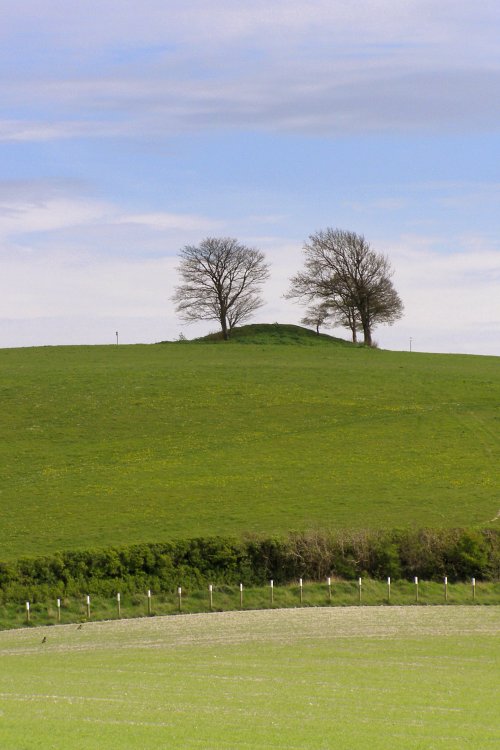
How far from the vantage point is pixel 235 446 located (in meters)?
60.5

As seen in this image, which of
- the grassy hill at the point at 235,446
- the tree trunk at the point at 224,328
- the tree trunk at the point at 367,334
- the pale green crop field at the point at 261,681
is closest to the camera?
the pale green crop field at the point at 261,681

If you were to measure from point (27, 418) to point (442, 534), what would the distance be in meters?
35.9

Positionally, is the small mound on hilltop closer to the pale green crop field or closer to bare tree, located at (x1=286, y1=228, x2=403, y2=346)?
bare tree, located at (x1=286, y1=228, x2=403, y2=346)

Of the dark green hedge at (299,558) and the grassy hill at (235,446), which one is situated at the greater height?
the grassy hill at (235,446)

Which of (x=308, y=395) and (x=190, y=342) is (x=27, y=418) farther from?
(x=190, y=342)

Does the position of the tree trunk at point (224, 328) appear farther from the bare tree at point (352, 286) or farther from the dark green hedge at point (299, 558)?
the dark green hedge at point (299, 558)

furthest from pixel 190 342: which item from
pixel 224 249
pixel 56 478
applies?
pixel 56 478

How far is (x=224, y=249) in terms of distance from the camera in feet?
391

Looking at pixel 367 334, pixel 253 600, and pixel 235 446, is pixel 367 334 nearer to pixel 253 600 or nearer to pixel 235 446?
pixel 235 446

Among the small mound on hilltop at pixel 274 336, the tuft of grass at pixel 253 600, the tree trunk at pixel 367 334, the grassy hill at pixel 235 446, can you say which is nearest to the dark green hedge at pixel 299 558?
the tuft of grass at pixel 253 600

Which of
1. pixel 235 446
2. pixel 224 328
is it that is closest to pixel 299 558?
pixel 235 446

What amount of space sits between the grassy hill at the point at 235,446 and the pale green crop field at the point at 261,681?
1094 centimetres

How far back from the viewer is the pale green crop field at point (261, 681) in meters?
15.0

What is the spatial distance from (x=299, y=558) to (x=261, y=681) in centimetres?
1844
